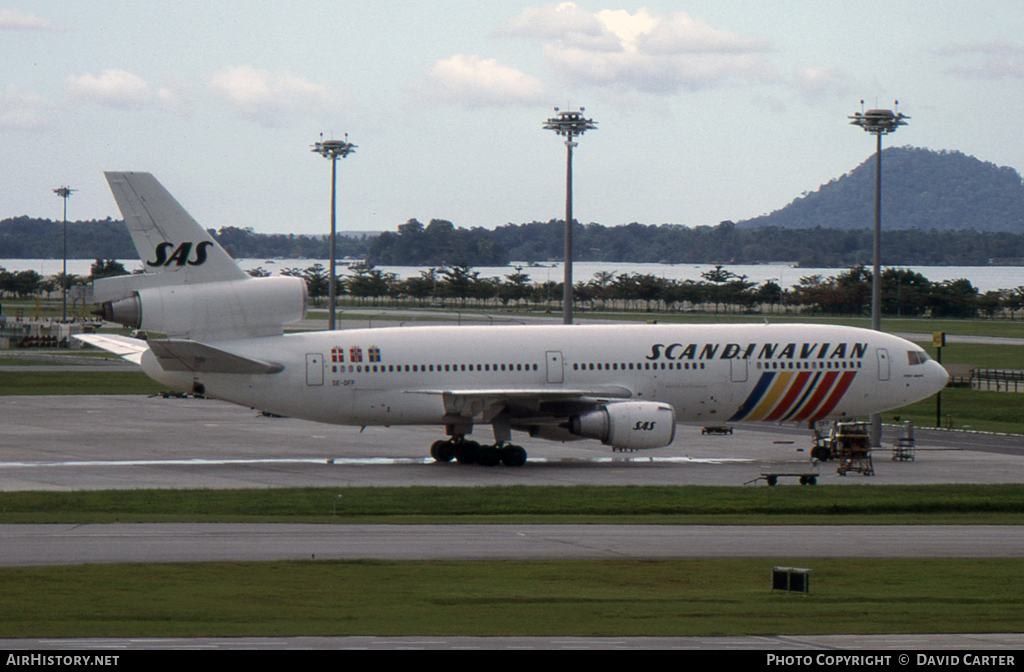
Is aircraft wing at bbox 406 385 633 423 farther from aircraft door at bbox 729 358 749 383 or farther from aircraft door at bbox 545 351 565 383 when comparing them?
aircraft door at bbox 729 358 749 383

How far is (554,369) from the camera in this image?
44.6 m

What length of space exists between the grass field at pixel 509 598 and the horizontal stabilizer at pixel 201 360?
1684cm

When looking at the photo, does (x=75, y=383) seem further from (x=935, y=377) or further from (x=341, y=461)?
(x=935, y=377)

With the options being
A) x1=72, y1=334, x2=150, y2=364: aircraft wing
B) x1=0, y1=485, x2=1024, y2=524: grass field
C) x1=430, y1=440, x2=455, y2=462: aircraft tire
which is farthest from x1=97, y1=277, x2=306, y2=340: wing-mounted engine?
x1=0, y1=485, x2=1024, y2=524: grass field

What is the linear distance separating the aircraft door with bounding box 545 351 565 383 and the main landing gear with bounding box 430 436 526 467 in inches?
106

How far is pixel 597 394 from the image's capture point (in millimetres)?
44281

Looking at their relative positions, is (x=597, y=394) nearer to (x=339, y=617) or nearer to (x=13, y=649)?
(x=339, y=617)

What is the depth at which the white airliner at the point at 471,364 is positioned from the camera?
4144 centimetres

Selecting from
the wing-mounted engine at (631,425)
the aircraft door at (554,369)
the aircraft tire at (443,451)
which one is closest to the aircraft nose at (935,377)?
the wing-mounted engine at (631,425)

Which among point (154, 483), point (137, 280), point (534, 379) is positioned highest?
point (137, 280)

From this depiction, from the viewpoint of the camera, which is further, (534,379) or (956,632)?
(534,379)

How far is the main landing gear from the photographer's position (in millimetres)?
44031

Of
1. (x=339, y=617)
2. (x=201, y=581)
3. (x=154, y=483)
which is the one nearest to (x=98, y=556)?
(x=201, y=581)
